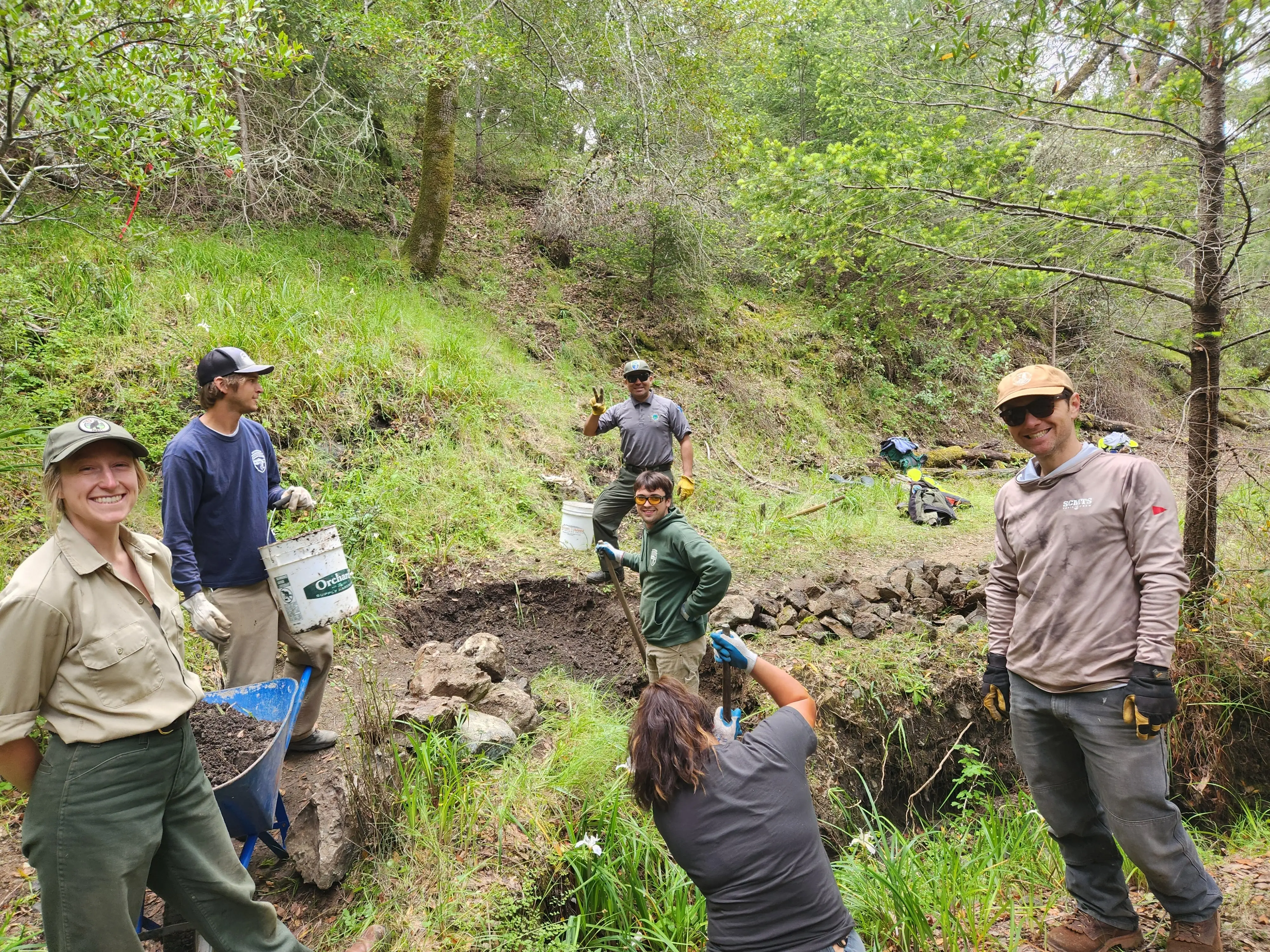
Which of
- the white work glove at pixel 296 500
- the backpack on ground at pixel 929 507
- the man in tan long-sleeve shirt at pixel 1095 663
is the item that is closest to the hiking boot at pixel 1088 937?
the man in tan long-sleeve shirt at pixel 1095 663

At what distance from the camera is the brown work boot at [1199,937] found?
7.67ft

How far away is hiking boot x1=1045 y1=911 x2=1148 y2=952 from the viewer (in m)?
2.53

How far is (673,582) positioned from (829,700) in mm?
1584

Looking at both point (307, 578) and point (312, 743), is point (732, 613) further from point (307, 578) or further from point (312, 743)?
point (307, 578)

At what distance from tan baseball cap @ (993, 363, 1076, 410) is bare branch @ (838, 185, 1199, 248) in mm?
1889

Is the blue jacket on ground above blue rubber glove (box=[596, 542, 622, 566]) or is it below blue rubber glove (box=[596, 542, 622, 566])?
above

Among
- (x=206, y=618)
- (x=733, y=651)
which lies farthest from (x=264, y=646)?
(x=733, y=651)

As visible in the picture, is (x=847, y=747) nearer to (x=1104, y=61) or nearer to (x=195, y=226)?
(x=1104, y=61)

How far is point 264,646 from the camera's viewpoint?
3.26 meters

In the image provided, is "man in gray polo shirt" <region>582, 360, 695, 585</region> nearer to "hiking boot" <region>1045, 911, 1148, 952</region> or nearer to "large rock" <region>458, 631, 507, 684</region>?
"large rock" <region>458, 631, 507, 684</region>

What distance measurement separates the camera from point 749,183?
4762 millimetres

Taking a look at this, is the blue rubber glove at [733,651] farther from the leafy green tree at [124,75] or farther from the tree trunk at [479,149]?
the tree trunk at [479,149]

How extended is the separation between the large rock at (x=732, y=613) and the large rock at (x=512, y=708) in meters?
1.68

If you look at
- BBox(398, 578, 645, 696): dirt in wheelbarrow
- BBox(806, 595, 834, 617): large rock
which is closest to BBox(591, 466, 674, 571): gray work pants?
BBox(398, 578, 645, 696): dirt in wheelbarrow
